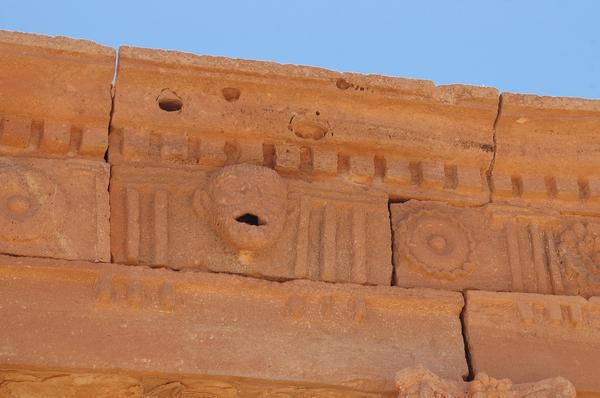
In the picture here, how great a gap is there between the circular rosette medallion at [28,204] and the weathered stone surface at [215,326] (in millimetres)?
164

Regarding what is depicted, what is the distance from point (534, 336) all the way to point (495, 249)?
1.93 feet

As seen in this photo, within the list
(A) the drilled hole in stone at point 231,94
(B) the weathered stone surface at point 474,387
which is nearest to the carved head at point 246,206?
(A) the drilled hole in stone at point 231,94

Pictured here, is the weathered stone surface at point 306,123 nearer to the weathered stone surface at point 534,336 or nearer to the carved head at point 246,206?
the carved head at point 246,206

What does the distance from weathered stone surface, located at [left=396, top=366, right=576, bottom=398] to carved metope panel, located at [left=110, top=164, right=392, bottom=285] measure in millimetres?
678

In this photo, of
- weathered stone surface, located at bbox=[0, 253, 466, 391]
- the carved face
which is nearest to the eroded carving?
weathered stone surface, located at bbox=[0, 253, 466, 391]

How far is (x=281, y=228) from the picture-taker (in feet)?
20.1

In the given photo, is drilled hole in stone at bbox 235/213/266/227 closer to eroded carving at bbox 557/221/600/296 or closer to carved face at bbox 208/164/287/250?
carved face at bbox 208/164/287/250

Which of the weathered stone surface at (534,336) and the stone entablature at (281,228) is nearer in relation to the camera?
the stone entablature at (281,228)

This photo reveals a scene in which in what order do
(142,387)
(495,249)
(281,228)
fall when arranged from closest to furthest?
(142,387)
(281,228)
(495,249)

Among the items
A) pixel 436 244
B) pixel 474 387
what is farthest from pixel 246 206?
pixel 474 387

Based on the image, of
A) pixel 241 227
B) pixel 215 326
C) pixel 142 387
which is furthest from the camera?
pixel 241 227

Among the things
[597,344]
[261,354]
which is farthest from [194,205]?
[597,344]

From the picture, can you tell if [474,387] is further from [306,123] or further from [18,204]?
[18,204]

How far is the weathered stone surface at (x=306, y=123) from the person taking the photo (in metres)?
6.27
